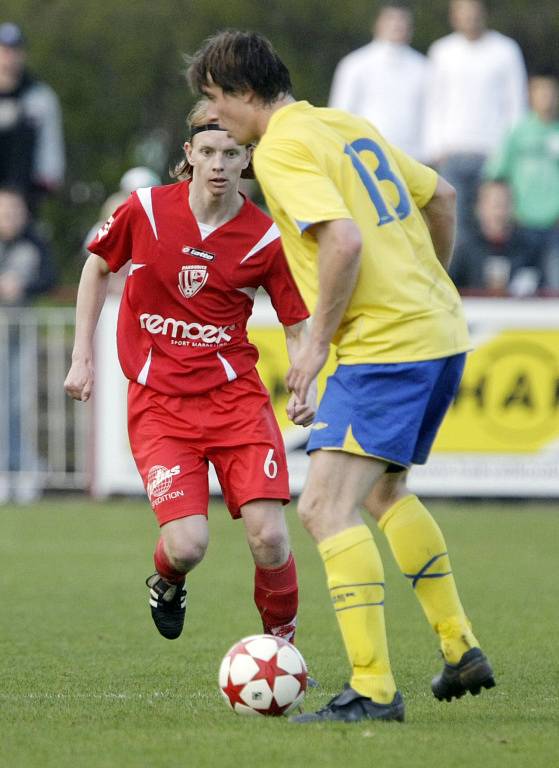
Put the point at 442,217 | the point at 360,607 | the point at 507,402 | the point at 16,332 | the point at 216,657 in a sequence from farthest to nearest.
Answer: the point at 16,332, the point at 507,402, the point at 216,657, the point at 442,217, the point at 360,607

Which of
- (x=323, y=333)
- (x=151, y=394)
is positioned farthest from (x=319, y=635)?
(x=323, y=333)

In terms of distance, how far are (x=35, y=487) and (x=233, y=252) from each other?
7.83 meters

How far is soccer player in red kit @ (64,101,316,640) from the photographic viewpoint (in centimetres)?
638

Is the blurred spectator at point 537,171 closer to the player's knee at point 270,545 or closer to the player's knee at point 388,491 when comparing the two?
the player's knee at point 270,545

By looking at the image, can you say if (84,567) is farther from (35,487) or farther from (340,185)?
(340,185)

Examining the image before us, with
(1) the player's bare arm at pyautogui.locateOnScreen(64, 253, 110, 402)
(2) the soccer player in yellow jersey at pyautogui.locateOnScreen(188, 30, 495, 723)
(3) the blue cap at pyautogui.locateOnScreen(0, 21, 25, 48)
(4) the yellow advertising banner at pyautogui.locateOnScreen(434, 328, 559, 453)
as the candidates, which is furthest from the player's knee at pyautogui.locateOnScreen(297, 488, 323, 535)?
(3) the blue cap at pyautogui.locateOnScreen(0, 21, 25, 48)

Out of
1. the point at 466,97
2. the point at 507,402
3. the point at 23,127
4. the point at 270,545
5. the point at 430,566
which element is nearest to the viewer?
the point at 430,566

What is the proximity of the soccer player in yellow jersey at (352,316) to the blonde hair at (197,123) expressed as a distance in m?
0.79

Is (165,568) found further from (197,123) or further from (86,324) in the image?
(197,123)

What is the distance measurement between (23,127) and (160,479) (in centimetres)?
873

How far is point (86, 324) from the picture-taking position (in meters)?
6.39

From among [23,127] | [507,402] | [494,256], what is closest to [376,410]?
[507,402]

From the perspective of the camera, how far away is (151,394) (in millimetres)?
6551

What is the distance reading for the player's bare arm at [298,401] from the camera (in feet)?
17.9
